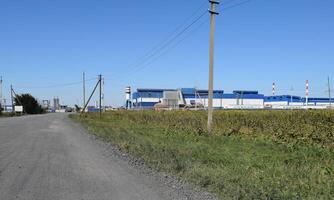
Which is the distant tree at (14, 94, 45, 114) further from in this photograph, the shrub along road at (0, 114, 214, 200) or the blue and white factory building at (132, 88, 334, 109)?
the shrub along road at (0, 114, 214, 200)

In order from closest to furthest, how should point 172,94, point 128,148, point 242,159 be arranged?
point 242,159 → point 128,148 → point 172,94

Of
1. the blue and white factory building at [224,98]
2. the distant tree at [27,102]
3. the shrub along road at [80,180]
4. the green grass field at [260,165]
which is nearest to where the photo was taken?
the shrub along road at [80,180]

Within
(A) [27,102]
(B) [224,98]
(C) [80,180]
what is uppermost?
(B) [224,98]

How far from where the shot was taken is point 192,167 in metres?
11.5

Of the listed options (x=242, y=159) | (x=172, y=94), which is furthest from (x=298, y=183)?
(x=172, y=94)

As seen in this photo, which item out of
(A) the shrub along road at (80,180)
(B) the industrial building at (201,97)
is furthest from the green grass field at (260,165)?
(B) the industrial building at (201,97)

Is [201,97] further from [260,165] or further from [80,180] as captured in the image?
[80,180]

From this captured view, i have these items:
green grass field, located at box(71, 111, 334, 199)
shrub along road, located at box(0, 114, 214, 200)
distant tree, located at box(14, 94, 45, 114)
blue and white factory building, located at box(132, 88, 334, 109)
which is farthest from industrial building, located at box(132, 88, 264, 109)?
shrub along road, located at box(0, 114, 214, 200)

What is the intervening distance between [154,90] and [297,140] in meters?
132

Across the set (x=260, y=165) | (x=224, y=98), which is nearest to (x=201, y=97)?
(x=224, y=98)

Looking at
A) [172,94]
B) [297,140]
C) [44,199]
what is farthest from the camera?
[172,94]

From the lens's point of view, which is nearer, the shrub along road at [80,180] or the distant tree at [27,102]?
the shrub along road at [80,180]

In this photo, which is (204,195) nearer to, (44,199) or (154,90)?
(44,199)

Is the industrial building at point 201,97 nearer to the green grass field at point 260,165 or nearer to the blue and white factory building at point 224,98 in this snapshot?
the blue and white factory building at point 224,98
